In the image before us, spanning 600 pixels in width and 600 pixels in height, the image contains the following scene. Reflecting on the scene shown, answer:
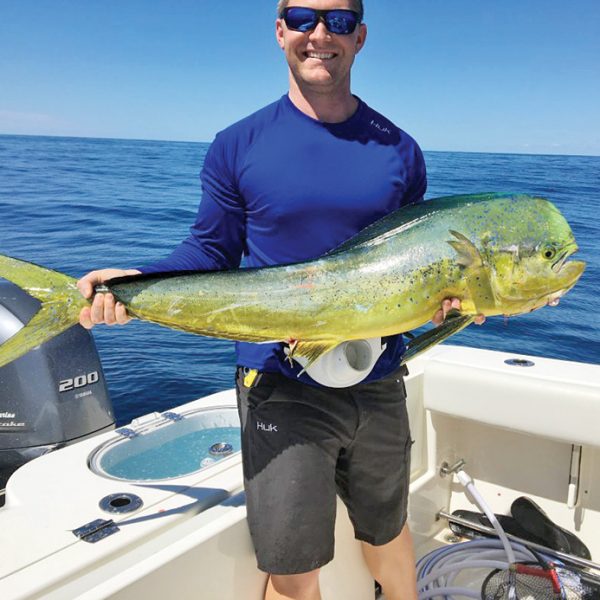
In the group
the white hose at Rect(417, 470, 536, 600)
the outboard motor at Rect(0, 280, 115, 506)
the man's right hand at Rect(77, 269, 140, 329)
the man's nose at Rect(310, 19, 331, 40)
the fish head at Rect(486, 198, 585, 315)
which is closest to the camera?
the fish head at Rect(486, 198, 585, 315)

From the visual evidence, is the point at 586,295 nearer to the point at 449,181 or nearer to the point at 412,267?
the point at 412,267

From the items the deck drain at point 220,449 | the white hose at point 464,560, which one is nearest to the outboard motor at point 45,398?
the deck drain at point 220,449

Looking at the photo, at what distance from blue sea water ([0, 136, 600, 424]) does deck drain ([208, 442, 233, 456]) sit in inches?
150

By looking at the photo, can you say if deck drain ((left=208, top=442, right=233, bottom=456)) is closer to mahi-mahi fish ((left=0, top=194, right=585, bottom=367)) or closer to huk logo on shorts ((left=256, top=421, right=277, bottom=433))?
huk logo on shorts ((left=256, top=421, right=277, bottom=433))

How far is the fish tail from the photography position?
5.46 ft

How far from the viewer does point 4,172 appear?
29797 millimetres

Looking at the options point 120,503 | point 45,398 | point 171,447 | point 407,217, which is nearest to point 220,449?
point 171,447

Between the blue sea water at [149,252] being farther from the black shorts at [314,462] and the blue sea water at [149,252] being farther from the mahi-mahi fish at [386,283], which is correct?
the mahi-mahi fish at [386,283]

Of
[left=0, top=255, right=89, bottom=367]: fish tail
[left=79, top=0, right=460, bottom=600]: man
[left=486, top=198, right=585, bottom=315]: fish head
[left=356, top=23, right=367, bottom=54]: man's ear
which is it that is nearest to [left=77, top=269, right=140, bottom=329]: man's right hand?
[left=0, top=255, right=89, bottom=367]: fish tail

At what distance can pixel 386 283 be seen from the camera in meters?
1.64

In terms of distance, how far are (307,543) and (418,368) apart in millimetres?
1446

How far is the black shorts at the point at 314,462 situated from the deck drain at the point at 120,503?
1.26 feet

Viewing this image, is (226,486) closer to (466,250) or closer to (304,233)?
(304,233)

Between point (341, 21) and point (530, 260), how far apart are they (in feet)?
3.20
